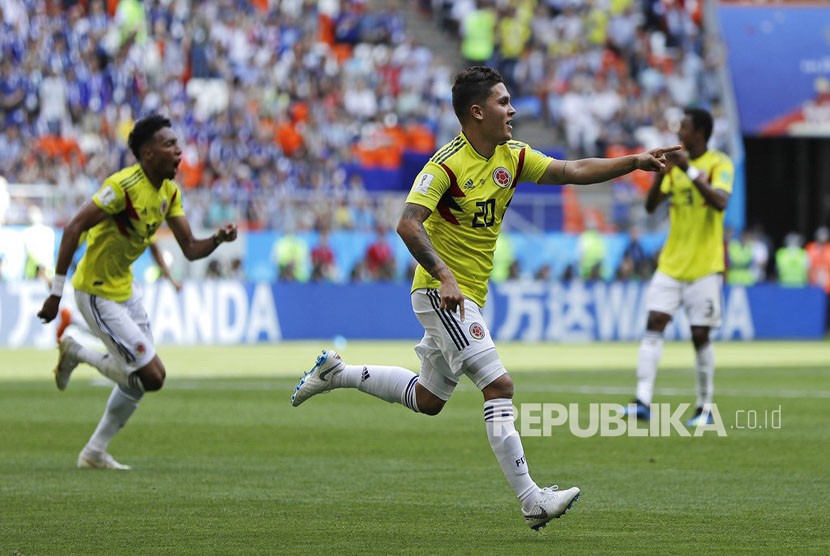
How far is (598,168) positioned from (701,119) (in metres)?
5.54

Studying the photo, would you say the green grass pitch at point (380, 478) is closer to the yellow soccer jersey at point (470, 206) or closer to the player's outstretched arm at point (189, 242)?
the yellow soccer jersey at point (470, 206)

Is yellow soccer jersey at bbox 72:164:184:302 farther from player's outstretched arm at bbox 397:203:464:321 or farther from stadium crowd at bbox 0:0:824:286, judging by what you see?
stadium crowd at bbox 0:0:824:286

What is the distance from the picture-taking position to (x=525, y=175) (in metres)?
8.60

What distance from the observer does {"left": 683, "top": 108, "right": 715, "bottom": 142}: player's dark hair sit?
44.8 feet

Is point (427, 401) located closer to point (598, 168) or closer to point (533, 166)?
point (533, 166)

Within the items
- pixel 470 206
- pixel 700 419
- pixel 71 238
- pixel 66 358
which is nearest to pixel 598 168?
pixel 470 206

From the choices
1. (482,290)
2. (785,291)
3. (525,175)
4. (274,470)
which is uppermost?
(525,175)

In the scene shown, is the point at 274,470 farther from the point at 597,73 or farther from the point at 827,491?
the point at 597,73

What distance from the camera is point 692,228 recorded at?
14047mm

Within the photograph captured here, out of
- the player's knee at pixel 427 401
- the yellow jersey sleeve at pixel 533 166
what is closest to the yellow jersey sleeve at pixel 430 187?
the yellow jersey sleeve at pixel 533 166

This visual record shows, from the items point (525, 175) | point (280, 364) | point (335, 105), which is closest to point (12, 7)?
point (335, 105)

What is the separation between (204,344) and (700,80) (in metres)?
15.9

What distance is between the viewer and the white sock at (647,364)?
13.9 metres

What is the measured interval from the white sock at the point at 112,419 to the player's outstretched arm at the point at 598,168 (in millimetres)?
3889
